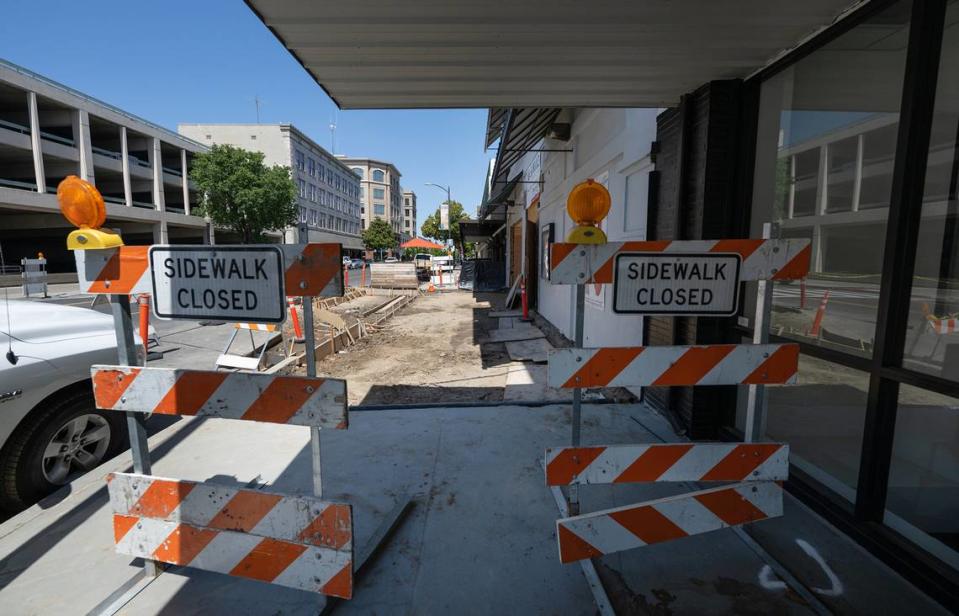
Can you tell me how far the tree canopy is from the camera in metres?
37.2

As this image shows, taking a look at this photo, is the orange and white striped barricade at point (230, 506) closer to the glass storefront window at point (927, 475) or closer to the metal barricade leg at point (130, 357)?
the metal barricade leg at point (130, 357)

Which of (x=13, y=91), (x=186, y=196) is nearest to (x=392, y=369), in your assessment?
(x=13, y=91)

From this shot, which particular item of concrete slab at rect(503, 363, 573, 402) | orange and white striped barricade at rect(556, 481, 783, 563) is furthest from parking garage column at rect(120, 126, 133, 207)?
orange and white striped barricade at rect(556, 481, 783, 563)

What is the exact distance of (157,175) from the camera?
36344 millimetres

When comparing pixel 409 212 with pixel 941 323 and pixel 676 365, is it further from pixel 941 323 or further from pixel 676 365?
pixel 676 365

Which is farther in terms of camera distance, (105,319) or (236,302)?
(105,319)

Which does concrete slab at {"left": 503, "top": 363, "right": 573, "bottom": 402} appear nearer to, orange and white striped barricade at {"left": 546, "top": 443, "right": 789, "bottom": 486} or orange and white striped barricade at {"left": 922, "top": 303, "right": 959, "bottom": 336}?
orange and white striped barricade at {"left": 546, "top": 443, "right": 789, "bottom": 486}

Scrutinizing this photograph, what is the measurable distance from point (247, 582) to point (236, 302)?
1693 mm

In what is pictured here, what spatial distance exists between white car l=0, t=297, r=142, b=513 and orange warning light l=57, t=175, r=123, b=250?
1801 mm

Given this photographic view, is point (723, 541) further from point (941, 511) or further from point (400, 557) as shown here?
point (400, 557)

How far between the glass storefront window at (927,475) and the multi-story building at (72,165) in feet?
108

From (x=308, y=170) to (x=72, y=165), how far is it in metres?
32.8

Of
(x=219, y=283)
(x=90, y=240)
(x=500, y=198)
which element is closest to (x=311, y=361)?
(x=219, y=283)

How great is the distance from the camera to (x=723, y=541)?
2717 millimetres
